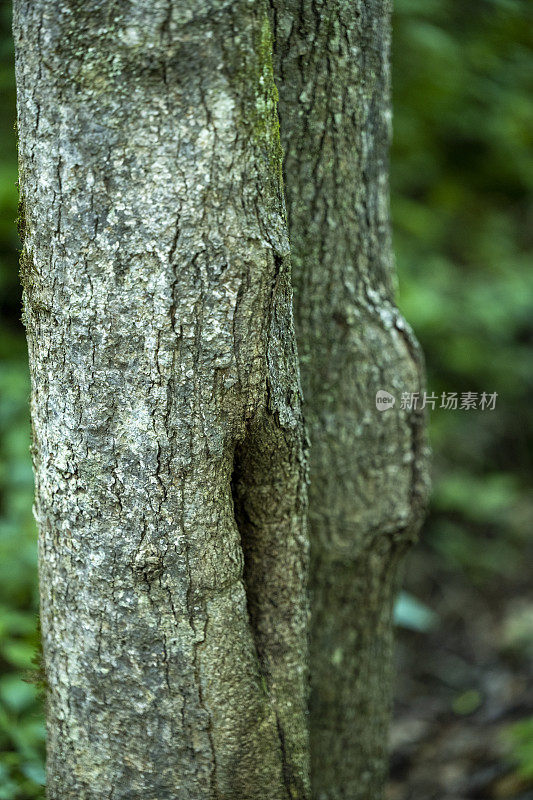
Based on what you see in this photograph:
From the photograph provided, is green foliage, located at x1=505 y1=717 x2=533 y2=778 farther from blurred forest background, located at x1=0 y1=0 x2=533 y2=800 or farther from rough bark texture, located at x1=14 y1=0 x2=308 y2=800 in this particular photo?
rough bark texture, located at x1=14 y1=0 x2=308 y2=800

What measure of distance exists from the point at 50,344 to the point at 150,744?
2.77 feet

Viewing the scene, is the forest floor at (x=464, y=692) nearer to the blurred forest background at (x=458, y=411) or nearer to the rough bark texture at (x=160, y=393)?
the blurred forest background at (x=458, y=411)

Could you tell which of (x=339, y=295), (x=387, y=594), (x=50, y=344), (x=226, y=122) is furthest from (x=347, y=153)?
(x=387, y=594)

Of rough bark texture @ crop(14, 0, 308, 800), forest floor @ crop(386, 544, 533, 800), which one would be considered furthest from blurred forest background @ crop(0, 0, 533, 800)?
rough bark texture @ crop(14, 0, 308, 800)

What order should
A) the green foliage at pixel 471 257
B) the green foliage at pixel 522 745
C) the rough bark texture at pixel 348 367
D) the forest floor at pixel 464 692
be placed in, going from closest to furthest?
the rough bark texture at pixel 348 367
the green foliage at pixel 522 745
the forest floor at pixel 464 692
the green foliage at pixel 471 257

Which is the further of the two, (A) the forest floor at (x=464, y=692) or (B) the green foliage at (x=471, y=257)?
(B) the green foliage at (x=471, y=257)

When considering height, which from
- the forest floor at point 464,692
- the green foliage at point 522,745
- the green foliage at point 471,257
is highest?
the green foliage at point 471,257

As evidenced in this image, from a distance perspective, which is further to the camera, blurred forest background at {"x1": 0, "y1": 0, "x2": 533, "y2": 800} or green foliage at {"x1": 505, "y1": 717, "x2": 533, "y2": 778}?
blurred forest background at {"x1": 0, "y1": 0, "x2": 533, "y2": 800}

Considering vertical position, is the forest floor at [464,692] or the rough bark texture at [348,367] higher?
the rough bark texture at [348,367]

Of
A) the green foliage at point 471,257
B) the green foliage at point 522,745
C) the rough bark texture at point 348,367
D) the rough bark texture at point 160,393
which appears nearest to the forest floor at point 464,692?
the green foliage at point 522,745

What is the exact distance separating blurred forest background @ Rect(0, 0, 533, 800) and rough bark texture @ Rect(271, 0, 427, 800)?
776mm

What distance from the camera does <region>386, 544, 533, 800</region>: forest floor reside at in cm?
254

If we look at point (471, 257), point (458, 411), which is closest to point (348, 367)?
point (458, 411)

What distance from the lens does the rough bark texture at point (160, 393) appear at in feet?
3.44
